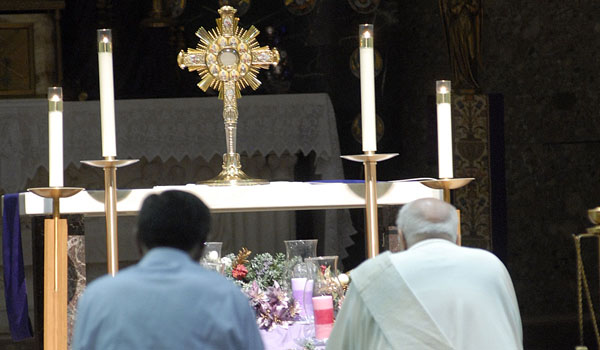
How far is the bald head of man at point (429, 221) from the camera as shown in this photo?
300cm

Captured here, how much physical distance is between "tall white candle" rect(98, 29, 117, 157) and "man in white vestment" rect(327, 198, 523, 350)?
0.90 m

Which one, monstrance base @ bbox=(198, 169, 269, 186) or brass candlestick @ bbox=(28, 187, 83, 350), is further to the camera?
monstrance base @ bbox=(198, 169, 269, 186)

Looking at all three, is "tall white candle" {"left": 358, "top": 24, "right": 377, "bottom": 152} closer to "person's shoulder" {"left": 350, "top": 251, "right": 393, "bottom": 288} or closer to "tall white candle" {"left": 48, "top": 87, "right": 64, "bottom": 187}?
"person's shoulder" {"left": 350, "top": 251, "right": 393, "bottom": 288}

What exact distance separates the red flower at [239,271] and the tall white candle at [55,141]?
70 centimetres

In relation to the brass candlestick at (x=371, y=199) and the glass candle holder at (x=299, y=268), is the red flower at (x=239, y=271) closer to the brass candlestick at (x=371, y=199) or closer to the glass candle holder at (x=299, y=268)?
the glass candle holder at (x=299, y=268)

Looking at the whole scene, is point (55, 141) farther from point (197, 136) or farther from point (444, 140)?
point (197, 136)

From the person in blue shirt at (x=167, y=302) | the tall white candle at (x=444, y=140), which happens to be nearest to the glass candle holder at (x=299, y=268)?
the tall white candle at (x=444, y=140)

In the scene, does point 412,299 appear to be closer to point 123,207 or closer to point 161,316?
point 161,316

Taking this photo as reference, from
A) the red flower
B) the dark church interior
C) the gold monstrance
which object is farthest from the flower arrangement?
the dark church interior

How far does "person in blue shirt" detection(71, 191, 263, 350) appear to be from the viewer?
2229 mm

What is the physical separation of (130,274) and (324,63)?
778 centimetres

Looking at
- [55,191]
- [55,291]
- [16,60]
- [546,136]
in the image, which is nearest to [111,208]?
[55,191]

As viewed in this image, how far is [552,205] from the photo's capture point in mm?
8922

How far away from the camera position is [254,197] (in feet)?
12.1
